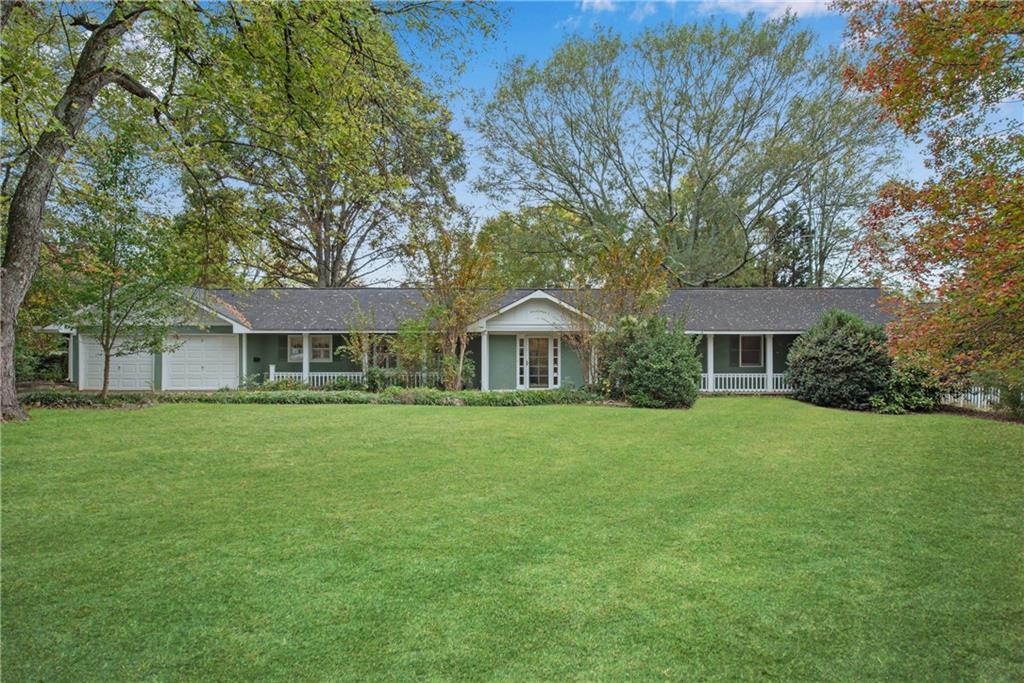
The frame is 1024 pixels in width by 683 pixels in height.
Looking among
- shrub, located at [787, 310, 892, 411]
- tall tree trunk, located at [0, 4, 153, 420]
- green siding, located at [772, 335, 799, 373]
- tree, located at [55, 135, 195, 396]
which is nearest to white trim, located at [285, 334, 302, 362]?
tree, located at [55, 135, 195, 396]

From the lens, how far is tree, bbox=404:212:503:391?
54.4ft

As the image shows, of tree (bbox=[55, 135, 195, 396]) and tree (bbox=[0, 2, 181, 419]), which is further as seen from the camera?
tree (bbox=[55, 135, 195, 396])

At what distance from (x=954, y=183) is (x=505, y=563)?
6253 millimetres

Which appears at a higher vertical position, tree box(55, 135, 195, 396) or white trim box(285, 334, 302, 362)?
tree box(55, 135, 195, 396)

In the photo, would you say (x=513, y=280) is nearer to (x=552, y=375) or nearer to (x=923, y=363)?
(x=552, y=375)

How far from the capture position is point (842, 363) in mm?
14352

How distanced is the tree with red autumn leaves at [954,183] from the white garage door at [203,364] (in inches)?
739

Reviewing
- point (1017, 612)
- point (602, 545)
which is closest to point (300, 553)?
point (602, 545)

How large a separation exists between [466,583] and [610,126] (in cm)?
2361

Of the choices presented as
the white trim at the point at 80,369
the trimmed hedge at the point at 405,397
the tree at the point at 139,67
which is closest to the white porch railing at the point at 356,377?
the trimmed hedge at the point at 405,397

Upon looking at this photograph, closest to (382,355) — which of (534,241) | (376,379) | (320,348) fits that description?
(376,379)

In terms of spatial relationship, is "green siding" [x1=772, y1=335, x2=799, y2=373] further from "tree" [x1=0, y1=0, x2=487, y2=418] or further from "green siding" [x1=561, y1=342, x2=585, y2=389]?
"tree" [x1=0, y1=0, x2=487, y2=418]

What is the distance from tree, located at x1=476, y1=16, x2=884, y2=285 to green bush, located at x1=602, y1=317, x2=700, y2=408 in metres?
7.22

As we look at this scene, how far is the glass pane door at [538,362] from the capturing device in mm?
18938
